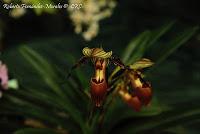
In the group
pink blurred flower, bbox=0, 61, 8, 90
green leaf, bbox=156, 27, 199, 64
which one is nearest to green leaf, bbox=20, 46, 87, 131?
pink blurred flower, bbox=0, 61, 8, 90

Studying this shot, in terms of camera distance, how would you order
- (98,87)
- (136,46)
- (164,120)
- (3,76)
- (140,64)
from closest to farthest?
1. (98,87)
2. (140,64)
3. (164,120)
4. (3,76)
5. (136,46)

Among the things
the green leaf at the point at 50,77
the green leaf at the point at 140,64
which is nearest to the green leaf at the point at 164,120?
the green leaf at the point at 50,77

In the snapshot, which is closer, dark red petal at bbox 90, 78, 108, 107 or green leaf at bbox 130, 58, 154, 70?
dark red petal at bbox 90, 78, 108, 107

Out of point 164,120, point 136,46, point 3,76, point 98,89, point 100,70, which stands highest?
point 136,46

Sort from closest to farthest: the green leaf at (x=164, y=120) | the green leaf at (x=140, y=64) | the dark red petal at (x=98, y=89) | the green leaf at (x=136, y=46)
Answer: the dark red petal at (x=98, y=89), the green leaf at (x=140, y=64), the green leaf at (x=164, y=120), the green leaf at (x=136, y=46)

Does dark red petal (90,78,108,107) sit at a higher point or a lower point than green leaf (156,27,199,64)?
lower

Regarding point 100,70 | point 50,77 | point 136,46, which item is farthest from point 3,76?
point 100,70

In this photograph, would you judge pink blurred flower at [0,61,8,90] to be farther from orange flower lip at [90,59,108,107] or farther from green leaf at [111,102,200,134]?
orange flower lip at [90,59,108,107]

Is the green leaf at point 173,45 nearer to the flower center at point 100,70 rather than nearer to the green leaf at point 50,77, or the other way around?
the green leaf at point 50,77

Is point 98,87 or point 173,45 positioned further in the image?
point 173,45

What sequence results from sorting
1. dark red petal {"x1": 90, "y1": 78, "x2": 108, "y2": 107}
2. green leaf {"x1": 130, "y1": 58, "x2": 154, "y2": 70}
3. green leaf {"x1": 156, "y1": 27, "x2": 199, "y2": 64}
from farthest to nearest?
1. green leaf {"x1": 156, "y1": 27, "x2": 199, "y2": 64}
2. green leaf {"x1": 130, "y1": 58, "x2": 154, "y2": 70}
3. dark red petal {"x1": 90, "y1": 78, "x2": 108, "y2": 107}

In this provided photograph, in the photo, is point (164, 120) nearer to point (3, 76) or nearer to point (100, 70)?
point (100, 70)

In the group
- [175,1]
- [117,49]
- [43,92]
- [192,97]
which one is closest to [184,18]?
[175,1]
